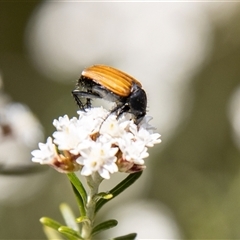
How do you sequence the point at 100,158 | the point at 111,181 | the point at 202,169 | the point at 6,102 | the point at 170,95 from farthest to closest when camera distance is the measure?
1. the point at 170,95
2. the point at 111,181
3. the point at 202,169
4. the point at 6,102
5. the point at 100,158

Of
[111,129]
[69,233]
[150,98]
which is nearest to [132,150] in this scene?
[111,129]

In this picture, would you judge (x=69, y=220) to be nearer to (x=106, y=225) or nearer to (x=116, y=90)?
(x=106, y=225)

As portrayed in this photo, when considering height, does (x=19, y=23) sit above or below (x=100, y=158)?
above

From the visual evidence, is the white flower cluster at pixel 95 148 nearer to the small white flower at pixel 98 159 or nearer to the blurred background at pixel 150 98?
the small white flower at pixel 98 159

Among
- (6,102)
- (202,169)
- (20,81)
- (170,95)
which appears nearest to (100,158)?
(6,102)

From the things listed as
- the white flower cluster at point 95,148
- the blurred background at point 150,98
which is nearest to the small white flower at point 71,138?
the white flower cluster at point 95,148

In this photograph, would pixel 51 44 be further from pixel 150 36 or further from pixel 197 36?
pixel 197 36
